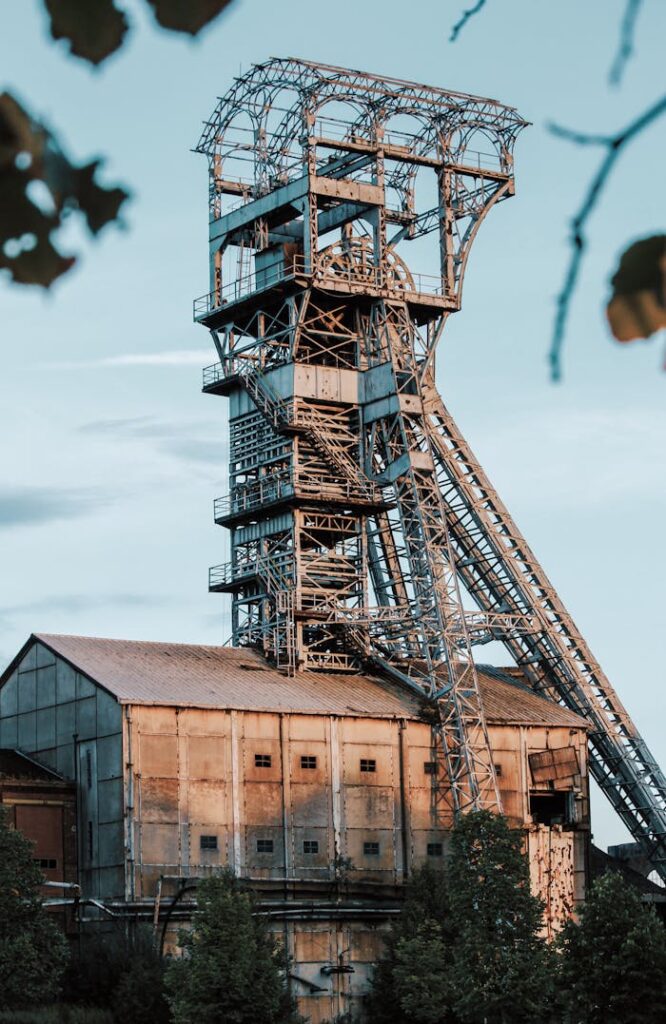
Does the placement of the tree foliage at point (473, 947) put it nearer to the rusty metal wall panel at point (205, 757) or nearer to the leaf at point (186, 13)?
the rusty metal wall panel at point (205, 757)

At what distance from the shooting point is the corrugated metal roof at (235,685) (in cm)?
5609

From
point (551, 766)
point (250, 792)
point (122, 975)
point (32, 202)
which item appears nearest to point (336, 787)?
point (250, 792)

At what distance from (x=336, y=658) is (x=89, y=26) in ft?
198

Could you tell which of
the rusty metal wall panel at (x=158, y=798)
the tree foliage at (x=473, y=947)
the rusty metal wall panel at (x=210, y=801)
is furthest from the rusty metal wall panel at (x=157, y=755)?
the tree foliage at (x=473, y=947)

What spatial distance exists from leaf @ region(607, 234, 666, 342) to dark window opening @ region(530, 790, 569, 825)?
59.2 m

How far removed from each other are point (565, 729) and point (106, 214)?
5967 centimetres

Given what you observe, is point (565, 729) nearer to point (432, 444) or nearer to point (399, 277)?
point (432, 444)

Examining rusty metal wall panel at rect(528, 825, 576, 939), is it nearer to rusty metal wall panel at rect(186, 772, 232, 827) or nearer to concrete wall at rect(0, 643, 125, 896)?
rusty metal wall panel at rect(186, 772, 232, 827)

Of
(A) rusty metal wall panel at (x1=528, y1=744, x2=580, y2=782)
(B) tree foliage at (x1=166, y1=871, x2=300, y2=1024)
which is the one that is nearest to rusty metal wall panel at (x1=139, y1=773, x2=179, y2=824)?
(B) tree foliage at (x1=166, y1=871, x2=300, y2=1024)

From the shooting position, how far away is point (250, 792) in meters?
55.9

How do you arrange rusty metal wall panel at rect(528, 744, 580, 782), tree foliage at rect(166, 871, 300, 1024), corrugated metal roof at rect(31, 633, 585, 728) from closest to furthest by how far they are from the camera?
1. tree foliage at rect(166, 871, 300, 1024)
2. corrugated metal roof at rect(31, 633, 585, 728)
3. rusty metal wall panel at rect(528, 744, 580, 782)

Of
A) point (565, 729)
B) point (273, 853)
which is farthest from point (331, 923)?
point (565, 729)

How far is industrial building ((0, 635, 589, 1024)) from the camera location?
54375 mm

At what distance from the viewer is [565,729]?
205 ft
